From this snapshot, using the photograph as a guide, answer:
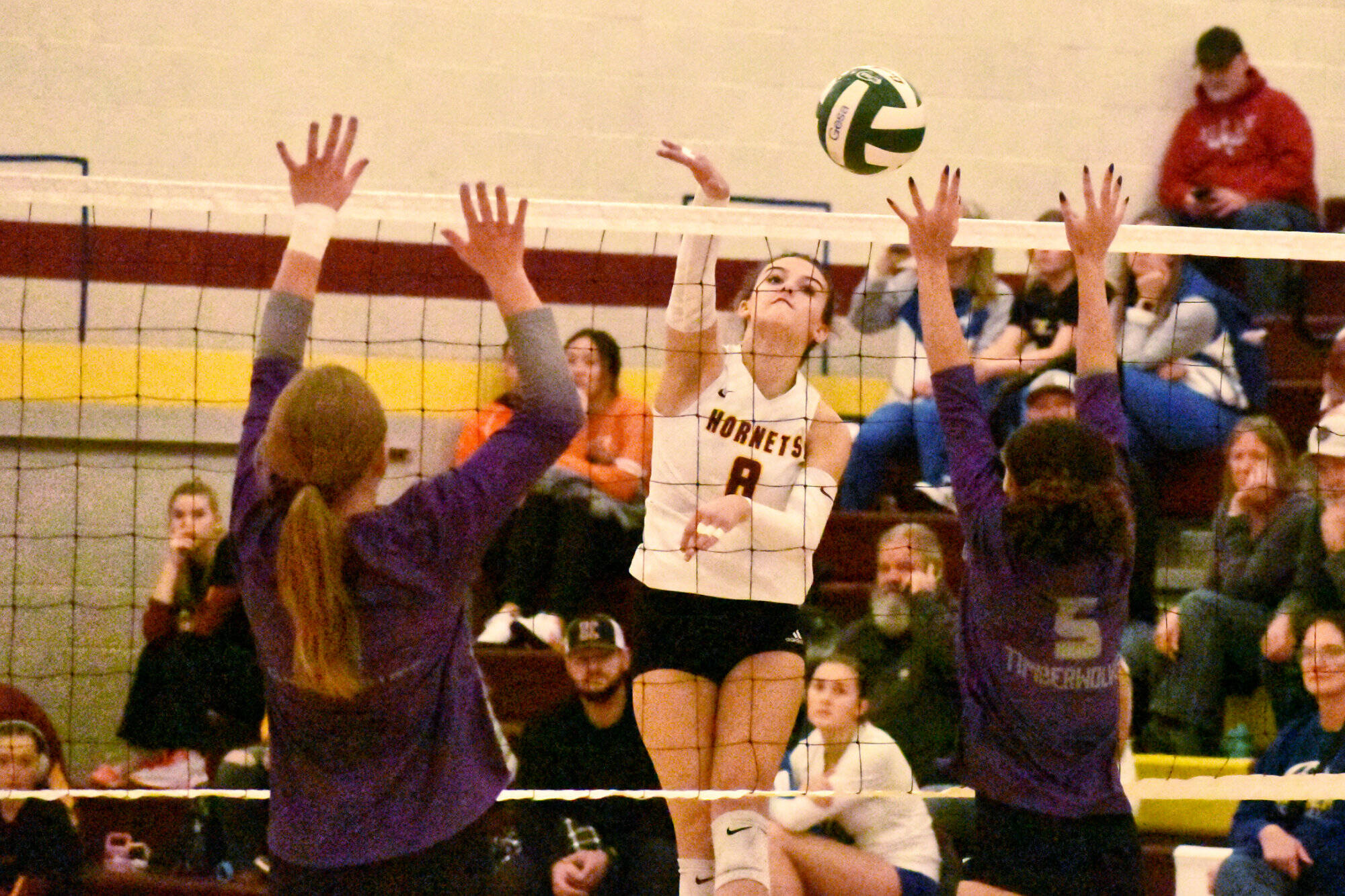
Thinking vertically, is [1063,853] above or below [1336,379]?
below

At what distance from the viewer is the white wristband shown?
8.26ft

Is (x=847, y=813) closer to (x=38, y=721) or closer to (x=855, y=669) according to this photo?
(x=855, y=669)

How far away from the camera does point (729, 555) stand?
3654mm

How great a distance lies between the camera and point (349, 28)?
660 cm

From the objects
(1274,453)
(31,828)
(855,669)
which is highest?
(1274,453)

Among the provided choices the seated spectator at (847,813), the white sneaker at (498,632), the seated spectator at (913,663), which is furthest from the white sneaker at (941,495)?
the white sneaker at (498,632)

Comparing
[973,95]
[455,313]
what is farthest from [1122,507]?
[973,95]

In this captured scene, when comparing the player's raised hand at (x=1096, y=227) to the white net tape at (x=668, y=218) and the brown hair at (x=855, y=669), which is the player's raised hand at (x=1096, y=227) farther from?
the brown hair at (x=855, y=669)

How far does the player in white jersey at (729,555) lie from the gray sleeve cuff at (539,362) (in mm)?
1204

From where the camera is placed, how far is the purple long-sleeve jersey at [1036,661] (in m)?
2.82

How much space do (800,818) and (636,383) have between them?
2.45 m

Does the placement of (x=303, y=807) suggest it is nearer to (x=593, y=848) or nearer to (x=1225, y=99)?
(x=593, y=848)

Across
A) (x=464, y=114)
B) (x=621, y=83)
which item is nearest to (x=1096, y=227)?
(x=621, y=83)

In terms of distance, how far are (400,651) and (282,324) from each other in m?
0.60
